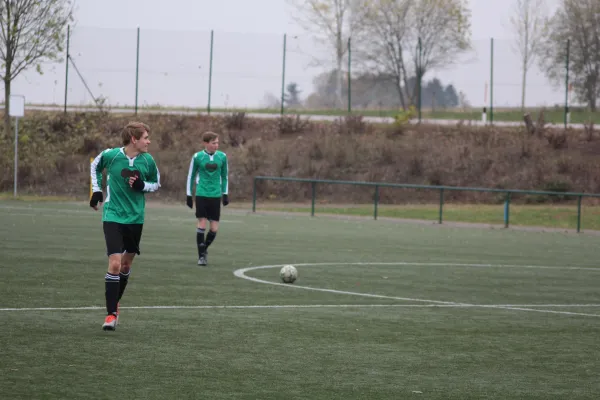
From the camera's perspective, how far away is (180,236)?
75.5ft

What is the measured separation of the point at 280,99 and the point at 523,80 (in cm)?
1193

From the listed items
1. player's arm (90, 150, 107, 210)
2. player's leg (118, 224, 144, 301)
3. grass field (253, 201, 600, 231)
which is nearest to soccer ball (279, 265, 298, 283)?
player's leg (118, 224, 144, 301)

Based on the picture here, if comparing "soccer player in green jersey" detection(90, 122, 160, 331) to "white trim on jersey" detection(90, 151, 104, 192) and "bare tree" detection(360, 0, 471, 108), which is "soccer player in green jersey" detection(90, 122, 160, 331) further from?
"bare tree" detection(360, 0, 471, 108)

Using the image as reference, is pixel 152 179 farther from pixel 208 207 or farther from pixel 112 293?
pixel 208 207

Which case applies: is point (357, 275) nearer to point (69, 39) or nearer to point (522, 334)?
point (522, 334)

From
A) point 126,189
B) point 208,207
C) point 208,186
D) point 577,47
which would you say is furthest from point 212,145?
point 577,47

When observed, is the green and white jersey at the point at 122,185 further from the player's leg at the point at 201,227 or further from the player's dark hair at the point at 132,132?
the player's leg at the point at 201,227

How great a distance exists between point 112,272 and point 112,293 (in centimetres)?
22

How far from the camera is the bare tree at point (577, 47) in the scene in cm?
4897

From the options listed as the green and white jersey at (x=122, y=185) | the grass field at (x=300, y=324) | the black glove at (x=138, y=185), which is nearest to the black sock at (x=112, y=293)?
the grass field at (x=300, y=324)

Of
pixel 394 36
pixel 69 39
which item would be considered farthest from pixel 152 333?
pixel 394 36

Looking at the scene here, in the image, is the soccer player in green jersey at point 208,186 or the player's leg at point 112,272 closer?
the player's leg at point 112,272

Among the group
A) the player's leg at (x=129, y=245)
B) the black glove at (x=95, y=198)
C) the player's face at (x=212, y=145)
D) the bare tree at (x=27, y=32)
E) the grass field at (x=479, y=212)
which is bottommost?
the grass field at (x=479, y=212)

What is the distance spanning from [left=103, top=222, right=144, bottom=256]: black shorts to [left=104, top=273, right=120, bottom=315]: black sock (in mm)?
257
